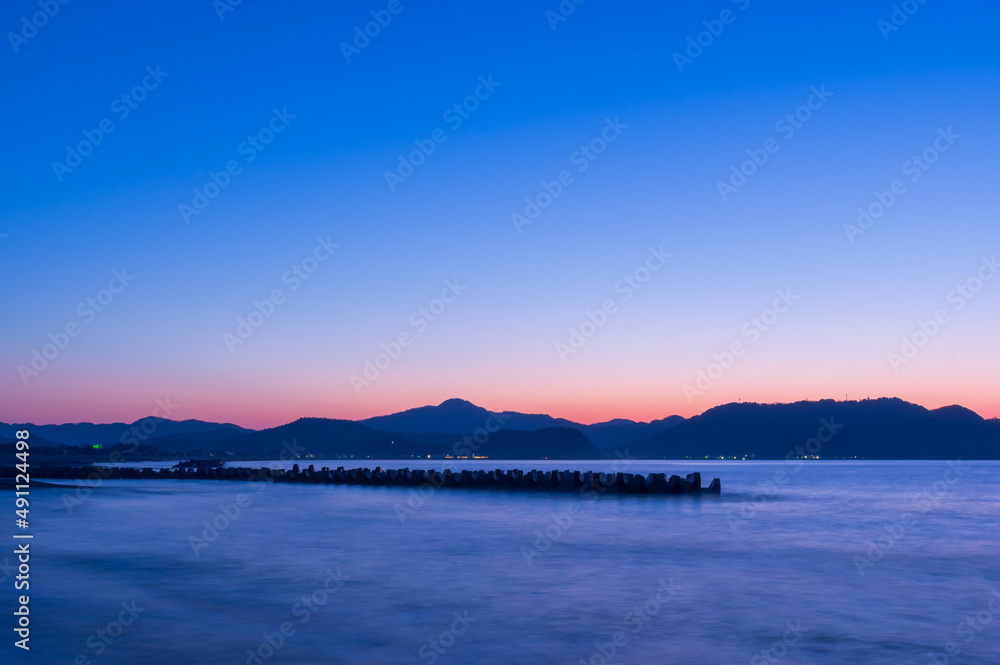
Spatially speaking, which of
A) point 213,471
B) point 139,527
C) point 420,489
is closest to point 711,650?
point 139,527

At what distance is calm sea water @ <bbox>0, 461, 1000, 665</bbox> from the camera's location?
37.7ft

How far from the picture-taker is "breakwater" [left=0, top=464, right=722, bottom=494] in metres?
49.1

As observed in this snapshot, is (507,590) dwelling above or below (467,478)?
below

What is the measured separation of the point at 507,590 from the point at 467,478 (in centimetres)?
4412

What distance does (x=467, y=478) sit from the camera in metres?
59.9

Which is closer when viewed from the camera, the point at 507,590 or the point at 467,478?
the point at 507,590

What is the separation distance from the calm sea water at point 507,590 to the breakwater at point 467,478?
16103 millimetres

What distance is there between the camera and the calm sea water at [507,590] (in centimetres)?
1148

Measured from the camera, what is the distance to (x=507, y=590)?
16250mm

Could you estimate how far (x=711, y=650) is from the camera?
1140 cm

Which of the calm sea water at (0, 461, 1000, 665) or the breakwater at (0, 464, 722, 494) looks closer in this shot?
the calm sea water at (0, 461, 1000, 665)

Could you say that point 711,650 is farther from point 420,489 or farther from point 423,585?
point 420,489

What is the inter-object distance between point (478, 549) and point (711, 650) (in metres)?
12.5

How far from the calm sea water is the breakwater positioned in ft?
52.8
